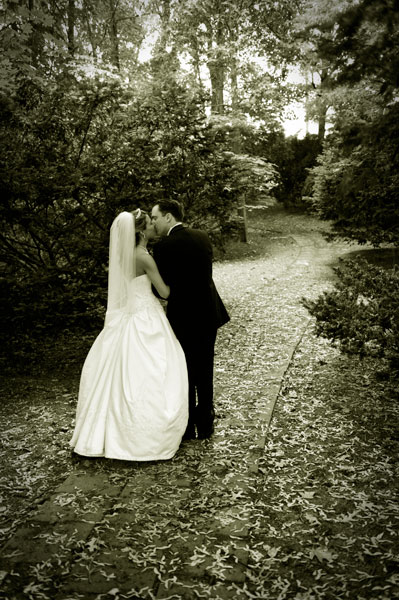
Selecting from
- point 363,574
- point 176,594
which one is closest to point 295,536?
point 363,574

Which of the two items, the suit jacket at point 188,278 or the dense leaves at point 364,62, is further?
the suit jacket at point 188,278

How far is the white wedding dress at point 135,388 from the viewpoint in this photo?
12.9 feet

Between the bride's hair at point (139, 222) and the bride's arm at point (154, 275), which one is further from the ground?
the bride's hair at point (139, 222)

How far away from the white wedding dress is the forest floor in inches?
6.5

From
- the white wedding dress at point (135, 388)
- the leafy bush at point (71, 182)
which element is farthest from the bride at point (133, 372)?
the leafy bush at point (71, 182)

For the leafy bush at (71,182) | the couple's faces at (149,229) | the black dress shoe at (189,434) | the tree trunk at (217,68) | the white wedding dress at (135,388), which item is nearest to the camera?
the white wedding dress at (135,388)

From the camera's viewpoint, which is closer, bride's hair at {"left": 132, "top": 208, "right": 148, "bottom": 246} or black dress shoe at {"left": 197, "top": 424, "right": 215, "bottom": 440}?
bride's hair at {"left": 132, "top": 208, "right": 148, "bottom": 246}

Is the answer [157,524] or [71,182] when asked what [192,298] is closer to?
[157,524]

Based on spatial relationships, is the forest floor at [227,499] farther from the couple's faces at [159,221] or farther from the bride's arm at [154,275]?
the couple's faces at [159,221]

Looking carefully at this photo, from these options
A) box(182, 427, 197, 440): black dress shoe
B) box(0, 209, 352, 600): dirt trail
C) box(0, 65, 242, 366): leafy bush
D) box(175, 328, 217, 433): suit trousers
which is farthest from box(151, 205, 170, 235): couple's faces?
box(0, 65, 242, 366): leafy bush

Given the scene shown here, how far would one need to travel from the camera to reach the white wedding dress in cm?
394

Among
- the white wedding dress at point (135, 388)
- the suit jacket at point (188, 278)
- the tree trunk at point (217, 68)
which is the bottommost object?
the white wedding dress at point (135, 388)

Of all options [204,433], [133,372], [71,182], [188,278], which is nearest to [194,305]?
[188,278]

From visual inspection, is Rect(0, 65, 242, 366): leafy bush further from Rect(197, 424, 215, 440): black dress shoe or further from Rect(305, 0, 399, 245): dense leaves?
Rect(305, 0, 399, 245): dense leaves
